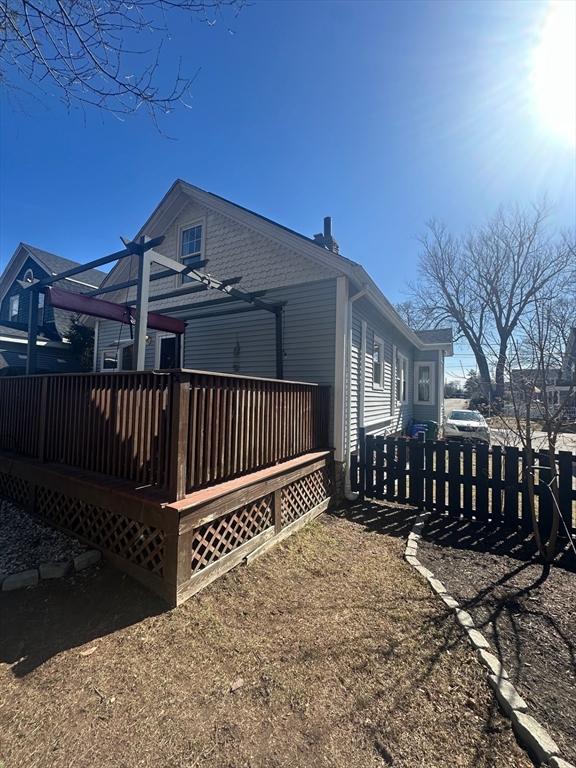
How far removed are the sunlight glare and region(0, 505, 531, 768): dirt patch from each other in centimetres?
703

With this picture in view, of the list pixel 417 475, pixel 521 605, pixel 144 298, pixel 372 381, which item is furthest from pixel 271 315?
pixel 521 605

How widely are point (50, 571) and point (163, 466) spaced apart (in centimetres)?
156

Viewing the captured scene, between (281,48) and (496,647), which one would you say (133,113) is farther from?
(496,647)

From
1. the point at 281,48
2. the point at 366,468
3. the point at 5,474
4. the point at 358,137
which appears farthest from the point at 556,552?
the point at 358,137

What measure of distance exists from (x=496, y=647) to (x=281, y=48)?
8.16 meters

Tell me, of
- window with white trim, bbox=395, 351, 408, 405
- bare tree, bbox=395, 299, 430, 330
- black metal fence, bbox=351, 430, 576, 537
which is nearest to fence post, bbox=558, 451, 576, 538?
black metal fence, bbox=351, 430, 576, 537

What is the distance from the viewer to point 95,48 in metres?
2.91

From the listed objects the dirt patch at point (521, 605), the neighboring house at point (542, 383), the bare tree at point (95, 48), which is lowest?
the dirt patch at point (521, 605)

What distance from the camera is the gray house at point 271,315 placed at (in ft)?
22.2

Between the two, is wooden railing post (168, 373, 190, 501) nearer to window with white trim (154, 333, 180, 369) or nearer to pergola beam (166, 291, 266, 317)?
pergola beam (166, 291, 266, 317)

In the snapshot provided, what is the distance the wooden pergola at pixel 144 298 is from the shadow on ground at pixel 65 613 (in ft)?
8.16

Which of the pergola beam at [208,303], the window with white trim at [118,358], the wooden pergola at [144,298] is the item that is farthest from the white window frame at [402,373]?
the window with white trim at [118,358]

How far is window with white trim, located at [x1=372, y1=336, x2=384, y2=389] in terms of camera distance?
9.13 meters

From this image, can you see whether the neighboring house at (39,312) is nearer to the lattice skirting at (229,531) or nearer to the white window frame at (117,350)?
the white window frame at (117,350)
